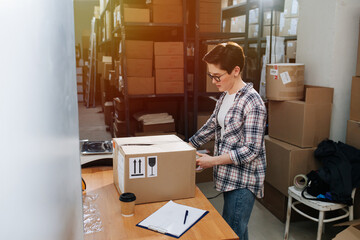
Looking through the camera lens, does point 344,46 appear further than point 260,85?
No

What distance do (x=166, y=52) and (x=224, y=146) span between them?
5.87 ft

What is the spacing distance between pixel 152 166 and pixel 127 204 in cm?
20

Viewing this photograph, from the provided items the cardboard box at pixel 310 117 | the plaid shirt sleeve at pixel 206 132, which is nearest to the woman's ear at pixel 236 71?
the plaid shirt sleeve at pixel 206 132

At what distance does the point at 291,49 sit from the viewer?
12.9 ft

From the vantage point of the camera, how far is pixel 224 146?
1.68 metres

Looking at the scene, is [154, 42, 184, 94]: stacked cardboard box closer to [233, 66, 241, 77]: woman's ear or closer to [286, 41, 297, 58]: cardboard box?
[286, 41, 297, 58]: cardboard box

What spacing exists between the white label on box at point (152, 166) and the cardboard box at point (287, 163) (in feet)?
4.77

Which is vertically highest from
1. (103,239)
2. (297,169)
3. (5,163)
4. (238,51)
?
(238,51)

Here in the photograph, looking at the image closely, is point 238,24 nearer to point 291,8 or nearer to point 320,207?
point 291,8

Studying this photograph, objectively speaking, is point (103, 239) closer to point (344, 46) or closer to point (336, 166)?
point (336, 166)

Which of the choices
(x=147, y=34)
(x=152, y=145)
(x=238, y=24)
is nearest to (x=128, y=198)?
(x=152, y=145)

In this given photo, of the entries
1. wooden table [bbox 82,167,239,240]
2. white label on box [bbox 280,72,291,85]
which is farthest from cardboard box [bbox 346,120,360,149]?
wooden table [bbox 82,167,239,240]

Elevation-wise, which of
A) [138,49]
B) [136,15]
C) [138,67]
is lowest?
[138,67]

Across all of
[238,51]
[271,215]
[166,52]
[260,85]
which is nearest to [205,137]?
[238,51]
